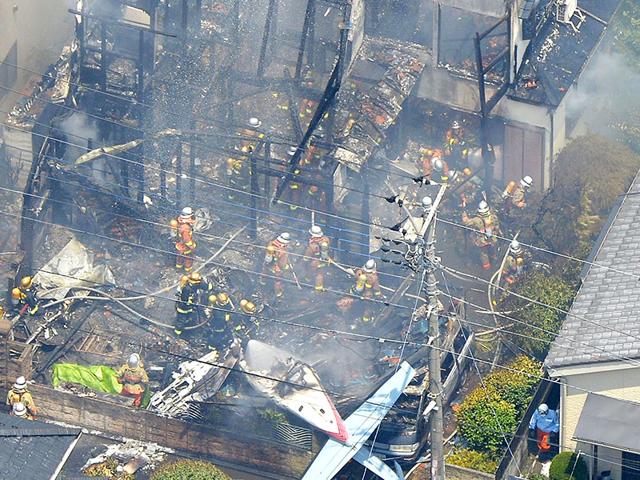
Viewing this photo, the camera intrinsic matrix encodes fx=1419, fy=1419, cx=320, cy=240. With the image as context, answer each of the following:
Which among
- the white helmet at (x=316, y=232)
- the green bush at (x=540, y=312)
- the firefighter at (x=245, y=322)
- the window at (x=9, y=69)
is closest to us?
the green bush at (x=540, y=312)

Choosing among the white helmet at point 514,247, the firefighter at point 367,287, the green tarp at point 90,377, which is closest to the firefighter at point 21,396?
the green tarp at point 90,377

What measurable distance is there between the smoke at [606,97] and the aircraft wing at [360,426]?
1065 cm

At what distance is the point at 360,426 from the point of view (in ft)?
80.4

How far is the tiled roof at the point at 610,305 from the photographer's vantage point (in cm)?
2428

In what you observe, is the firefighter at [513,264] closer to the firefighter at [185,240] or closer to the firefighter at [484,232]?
the firefighter at [484,232]

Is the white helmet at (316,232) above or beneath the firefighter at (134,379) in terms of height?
above

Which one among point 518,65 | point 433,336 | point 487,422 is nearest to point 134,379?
point 487,422

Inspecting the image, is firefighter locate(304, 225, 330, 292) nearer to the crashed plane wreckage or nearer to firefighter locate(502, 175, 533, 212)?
the crashed plane wreckage

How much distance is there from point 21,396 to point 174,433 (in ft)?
9.20

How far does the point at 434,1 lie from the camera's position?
32.6 meters

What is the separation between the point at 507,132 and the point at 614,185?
103 inches

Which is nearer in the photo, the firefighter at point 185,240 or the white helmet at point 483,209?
the firefighter at point 185,240

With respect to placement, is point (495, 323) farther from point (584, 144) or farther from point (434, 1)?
point (434, 1)

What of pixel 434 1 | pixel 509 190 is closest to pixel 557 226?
pixel 509 190
